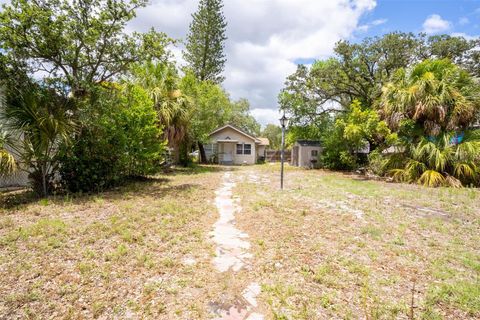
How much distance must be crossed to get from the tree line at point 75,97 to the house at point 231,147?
1310 centimetres

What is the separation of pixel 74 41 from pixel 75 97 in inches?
65.3

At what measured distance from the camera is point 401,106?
10.9 meters

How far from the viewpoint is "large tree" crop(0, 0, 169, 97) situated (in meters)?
6.30

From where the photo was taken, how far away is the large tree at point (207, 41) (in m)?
23.7

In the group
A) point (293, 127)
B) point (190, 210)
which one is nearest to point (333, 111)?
point (293, 127)

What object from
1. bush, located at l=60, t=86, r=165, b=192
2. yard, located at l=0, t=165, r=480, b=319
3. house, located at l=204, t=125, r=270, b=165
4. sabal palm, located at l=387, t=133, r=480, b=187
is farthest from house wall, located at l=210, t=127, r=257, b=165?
yard, located at l=0, t=165, r=480, b=319

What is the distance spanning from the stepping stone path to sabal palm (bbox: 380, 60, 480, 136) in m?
9.49

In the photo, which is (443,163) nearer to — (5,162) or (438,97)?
(438,97)

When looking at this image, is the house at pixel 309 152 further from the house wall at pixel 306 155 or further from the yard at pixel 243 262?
the yard at pixel 243 262

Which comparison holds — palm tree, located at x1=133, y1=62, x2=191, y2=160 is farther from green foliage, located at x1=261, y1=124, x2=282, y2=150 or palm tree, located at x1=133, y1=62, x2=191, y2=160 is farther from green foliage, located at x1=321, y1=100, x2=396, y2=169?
green foliage, located at x1=261, y1=124, x2=282, y2=150

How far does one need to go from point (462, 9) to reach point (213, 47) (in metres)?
19.8

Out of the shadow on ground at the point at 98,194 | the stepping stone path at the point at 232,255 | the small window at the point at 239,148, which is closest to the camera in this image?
the stepping stone path at the point at 232,255

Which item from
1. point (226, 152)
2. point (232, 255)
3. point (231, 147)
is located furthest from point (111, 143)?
point (231, 147)

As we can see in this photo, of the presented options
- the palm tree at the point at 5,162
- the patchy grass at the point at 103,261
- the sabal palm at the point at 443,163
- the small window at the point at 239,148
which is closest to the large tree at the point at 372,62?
the sabal palm at the point at 443,163
